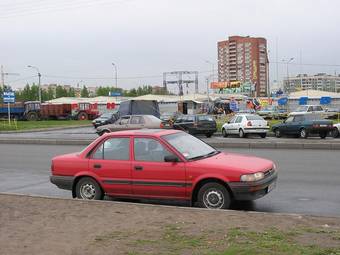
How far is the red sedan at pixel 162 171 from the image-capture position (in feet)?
28.0

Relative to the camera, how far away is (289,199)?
983 centimetres

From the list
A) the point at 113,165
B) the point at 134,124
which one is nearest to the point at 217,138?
the point at 134,124

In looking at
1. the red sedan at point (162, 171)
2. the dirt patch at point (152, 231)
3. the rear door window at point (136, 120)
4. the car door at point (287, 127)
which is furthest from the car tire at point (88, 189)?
the car door at point (287, 127)

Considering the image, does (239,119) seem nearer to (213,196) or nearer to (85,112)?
(213,196)

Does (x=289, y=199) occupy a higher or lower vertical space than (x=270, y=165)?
lower

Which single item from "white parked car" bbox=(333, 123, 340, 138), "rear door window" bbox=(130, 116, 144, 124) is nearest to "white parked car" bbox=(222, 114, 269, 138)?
"white parked car" bbox=(333, 123, 340, 138)

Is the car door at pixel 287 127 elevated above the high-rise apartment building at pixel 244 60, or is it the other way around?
the high-rise apartment building at pixel 244 60

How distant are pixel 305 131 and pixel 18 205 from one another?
21515mm

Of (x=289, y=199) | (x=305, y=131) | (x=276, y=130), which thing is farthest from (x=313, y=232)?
(x=276, y=130)

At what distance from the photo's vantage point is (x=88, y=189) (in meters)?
9.71

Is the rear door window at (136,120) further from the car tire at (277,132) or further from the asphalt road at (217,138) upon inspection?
the car tire at (277,132)

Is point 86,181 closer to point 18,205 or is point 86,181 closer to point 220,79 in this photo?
point 18,205

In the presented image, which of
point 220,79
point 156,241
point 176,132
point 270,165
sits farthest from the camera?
point 220,79

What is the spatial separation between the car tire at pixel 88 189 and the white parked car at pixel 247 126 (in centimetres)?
2092
